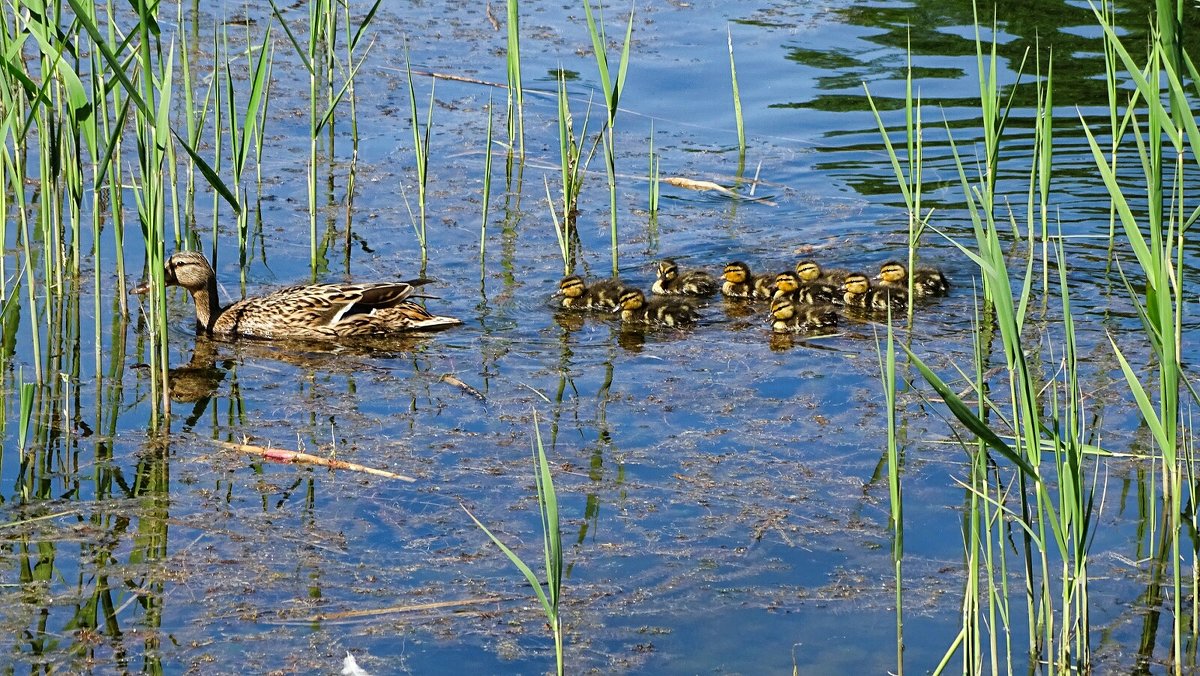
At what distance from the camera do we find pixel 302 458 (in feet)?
16.5

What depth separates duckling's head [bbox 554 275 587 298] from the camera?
6879mm

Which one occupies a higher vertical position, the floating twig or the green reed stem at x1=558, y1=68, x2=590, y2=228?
the green reed stem at x1=558, y1=68, x2=590, y2=228

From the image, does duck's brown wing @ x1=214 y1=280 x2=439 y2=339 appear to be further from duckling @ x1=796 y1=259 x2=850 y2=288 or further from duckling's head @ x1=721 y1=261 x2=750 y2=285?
duckling @ x1=796 y1=259 x2=850 y2=288

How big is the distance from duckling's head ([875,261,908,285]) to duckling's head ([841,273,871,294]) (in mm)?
85

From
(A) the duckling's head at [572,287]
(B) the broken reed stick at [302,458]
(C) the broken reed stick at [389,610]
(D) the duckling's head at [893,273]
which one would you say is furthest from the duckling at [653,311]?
(C) the broken reed stick at [389,610]

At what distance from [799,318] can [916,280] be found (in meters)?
0.70

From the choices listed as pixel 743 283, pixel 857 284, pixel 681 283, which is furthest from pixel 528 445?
pixel 857 284

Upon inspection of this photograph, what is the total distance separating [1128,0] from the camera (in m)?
12.0

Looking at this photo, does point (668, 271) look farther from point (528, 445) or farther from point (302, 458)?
point (302, 458)

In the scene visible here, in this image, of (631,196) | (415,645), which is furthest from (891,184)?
(415,645)

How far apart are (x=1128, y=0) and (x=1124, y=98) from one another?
247 cm

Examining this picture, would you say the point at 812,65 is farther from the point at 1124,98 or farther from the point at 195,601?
the point at 195,601

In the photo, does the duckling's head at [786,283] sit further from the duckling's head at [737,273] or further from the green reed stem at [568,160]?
the green reed stem at [568,160]

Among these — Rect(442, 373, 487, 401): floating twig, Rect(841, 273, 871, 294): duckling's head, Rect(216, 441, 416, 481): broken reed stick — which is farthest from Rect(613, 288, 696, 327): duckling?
Rect(216, 441, 416, 481): broken reed stick
